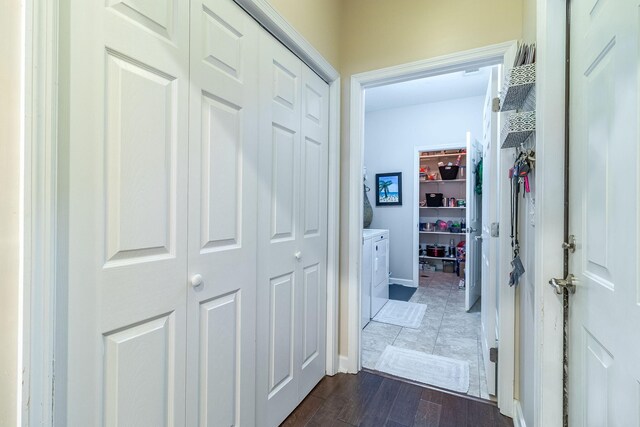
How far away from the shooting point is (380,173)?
15.4 ft

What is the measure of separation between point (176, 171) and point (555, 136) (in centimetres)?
136

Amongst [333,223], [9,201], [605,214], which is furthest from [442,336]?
[9,201]

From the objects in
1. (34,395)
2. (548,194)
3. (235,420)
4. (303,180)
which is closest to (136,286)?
(34,395)

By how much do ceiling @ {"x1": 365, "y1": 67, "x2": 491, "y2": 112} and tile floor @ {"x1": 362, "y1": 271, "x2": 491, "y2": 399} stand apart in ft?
8.69

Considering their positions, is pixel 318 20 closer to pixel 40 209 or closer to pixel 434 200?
pixel 40 209

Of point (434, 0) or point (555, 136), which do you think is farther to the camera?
point (434, 0)

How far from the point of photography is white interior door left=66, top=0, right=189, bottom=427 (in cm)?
73

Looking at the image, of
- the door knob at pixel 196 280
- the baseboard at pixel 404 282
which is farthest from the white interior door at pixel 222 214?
the baseboard at pixel 404 282

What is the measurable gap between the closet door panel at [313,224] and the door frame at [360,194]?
0.65ft

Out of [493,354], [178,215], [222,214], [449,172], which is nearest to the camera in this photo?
[178,215]

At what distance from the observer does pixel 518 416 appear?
1537mm

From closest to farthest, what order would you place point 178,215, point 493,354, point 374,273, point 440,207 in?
point 178,215, point 493,354, point 374,273, point 440,207

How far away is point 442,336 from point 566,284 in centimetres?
188

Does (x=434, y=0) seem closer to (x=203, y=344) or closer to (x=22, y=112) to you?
(x=22, y=112)
